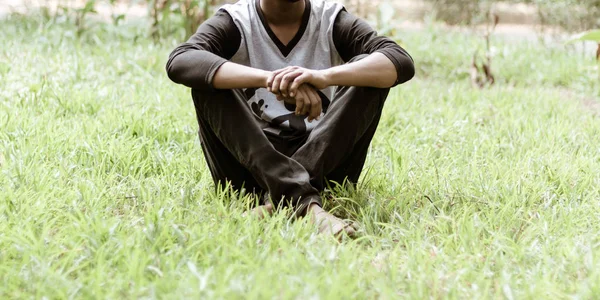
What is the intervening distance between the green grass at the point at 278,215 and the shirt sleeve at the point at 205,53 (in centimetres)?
47

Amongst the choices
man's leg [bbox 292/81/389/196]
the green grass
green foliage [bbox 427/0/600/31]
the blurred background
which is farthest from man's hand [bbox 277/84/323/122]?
green foliage [bbox 427/0/600/31]

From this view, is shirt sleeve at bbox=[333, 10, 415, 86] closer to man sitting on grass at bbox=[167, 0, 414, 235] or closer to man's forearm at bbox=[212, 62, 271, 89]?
man sitting on grass at bbox=[167, 0, 414, 235]

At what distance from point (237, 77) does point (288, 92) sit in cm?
19

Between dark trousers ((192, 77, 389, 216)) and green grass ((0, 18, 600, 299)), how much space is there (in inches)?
4.8

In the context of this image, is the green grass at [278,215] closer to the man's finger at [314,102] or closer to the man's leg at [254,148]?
the man's leg at [254,148]

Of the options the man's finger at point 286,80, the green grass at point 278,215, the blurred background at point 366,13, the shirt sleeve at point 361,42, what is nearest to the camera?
the green grass at point 278,215

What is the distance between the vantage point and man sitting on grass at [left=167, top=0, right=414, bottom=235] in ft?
8.66

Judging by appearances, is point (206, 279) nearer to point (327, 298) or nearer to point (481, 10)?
point (327, 298)

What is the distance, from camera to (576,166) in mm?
3514

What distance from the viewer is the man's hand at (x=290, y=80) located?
2.57 metres

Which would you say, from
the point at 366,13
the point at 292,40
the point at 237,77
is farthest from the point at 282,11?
Answer: the point at 366,13

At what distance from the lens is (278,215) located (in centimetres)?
263

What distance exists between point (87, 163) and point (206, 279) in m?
1.58

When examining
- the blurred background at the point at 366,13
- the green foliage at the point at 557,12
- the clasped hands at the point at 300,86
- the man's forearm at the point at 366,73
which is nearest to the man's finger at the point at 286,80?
the clasped hands at the point at 300,86
